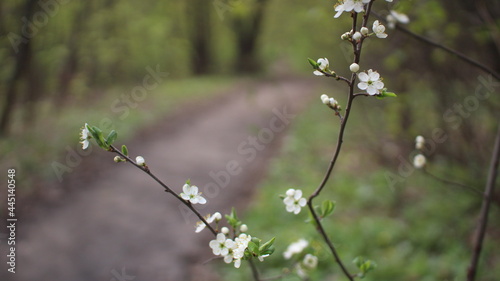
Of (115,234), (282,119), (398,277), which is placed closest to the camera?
(398,277)

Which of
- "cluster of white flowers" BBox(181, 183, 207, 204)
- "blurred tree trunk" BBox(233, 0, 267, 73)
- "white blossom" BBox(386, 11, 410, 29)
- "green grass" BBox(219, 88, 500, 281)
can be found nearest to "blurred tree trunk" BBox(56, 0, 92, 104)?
"green grass" BBox(219, 88, 500, 281)

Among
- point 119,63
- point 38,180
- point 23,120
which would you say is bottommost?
point 38,180

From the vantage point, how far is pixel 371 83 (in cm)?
115

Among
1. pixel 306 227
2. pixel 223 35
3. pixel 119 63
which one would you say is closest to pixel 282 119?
pixel 119 63

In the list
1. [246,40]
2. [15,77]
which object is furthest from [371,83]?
Answer: [246,40]

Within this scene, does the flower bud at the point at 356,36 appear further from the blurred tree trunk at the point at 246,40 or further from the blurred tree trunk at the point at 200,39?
the blurred tree trunk at the point at 200,39

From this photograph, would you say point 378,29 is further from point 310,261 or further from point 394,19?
point 310,261

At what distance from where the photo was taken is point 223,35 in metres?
18.8

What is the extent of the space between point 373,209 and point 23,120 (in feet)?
A: 19.9

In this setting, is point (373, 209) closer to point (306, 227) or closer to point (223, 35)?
point (306, 227)

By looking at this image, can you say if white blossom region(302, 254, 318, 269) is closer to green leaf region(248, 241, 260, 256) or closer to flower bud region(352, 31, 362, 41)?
green leaf region(248, 241, 260, 256)

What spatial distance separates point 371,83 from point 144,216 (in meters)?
3.98

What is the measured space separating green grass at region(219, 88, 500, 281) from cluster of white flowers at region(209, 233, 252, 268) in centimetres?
182

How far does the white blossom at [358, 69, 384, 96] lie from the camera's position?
113cm
